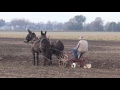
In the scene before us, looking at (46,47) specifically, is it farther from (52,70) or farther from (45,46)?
(52,70)

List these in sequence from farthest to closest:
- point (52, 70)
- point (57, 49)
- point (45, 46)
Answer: point (57, 49) < point (45, 46) < point (52, 70)

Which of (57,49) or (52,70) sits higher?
(57,49)

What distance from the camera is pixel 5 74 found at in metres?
13.9

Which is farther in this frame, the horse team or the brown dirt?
the horse team

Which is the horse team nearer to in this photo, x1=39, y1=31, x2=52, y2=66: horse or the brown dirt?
x1=39, y1=31, x2=52, y2=66: horse

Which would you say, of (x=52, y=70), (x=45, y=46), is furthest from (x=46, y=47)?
(x=52, y=70)

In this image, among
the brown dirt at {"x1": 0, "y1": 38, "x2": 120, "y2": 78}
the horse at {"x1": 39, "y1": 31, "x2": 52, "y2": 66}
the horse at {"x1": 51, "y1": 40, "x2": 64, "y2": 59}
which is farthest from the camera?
the horse at {"x1": 51, "y1": 40, "x2": 64, "y2": 59}

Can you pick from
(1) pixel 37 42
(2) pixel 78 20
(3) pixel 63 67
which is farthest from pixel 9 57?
(2) pixel 78 20

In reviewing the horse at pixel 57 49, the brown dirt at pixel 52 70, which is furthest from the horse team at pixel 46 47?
the brown dirt at pixel 52 70

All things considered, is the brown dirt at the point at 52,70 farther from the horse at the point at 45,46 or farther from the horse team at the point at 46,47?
the horse at the point at 45,46

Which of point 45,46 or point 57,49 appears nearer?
point 45,46

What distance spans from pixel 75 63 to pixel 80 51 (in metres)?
0.87

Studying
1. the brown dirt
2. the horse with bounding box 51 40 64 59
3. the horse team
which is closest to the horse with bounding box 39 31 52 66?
the horse team
